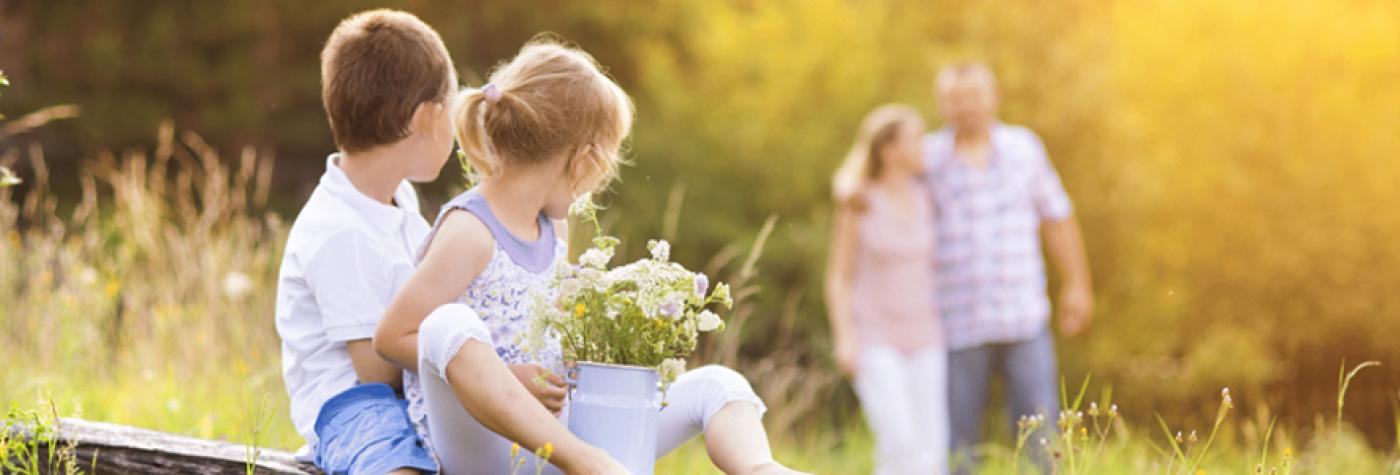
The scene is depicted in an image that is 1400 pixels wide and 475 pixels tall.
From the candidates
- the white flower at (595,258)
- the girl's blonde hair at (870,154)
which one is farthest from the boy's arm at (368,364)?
the girl's blonde hair at (870,154)

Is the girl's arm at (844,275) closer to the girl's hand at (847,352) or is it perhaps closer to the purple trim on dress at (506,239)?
the girl's hand at (847,352)

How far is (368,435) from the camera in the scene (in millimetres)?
2451

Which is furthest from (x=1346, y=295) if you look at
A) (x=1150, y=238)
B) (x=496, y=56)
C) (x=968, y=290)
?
(x=968, y=290)

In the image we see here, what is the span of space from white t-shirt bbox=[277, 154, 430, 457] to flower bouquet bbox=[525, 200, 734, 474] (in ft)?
1.26

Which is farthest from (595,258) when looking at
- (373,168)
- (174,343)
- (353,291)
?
(174,343)

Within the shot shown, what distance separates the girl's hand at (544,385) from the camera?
2.37 meters

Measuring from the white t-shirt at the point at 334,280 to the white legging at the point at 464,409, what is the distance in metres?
0.27

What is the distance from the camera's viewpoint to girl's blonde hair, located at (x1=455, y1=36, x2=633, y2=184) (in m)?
2.47

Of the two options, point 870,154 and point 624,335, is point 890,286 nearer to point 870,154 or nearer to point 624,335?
point 870,154

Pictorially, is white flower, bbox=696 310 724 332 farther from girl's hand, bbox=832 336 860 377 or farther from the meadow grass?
girl's hand, bbox=832 336 860 377

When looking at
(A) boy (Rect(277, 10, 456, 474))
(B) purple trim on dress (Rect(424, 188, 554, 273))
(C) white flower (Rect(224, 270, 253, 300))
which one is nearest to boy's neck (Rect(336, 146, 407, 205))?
(A) boy (Rect(277, 10, 456, 474))

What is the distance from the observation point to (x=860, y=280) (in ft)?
19.1

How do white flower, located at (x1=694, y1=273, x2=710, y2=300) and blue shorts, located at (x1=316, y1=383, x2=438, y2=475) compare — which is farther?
blue shorts, located at (x1=316, y1=383, x2=438, y2=475)

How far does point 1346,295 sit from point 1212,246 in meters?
1.36
